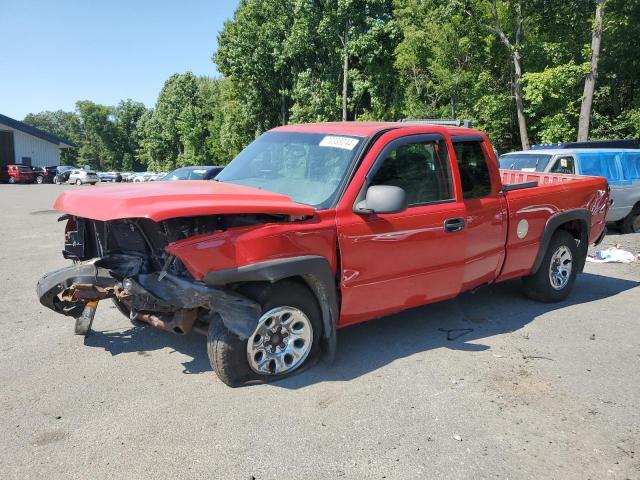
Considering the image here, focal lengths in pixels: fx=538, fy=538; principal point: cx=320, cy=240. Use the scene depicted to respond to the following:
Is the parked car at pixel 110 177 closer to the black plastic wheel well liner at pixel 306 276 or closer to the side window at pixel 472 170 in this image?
the side window at pixel 472 170

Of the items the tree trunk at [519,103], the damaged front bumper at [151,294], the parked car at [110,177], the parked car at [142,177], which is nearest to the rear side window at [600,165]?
the damaged front bumper at [151,294]

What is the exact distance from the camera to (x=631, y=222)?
11.8 m

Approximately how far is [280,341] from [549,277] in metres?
3.63

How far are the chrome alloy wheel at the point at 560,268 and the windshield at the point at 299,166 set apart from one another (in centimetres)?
316

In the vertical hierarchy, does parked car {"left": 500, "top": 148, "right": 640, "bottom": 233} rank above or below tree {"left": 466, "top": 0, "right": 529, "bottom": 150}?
below

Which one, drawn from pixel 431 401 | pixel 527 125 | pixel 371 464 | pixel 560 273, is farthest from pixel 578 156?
pixel 527 125

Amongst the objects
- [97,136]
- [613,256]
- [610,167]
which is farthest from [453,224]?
[97,136]

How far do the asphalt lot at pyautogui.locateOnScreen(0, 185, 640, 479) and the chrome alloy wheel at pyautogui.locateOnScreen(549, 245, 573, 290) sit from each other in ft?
2.25

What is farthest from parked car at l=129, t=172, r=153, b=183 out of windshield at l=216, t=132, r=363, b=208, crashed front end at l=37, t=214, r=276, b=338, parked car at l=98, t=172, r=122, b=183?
crashed front end at l=37, t=214, r=276, b=338

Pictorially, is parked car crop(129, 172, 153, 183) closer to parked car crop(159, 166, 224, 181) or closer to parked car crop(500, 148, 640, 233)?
parked car crop(159, 166, 224, 181)

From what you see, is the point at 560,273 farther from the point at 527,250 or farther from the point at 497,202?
the point at 497,202

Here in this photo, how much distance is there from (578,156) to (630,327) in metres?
6.34

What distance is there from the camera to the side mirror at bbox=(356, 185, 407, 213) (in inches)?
159

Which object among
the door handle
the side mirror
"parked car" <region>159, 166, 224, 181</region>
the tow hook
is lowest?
the tow hook
